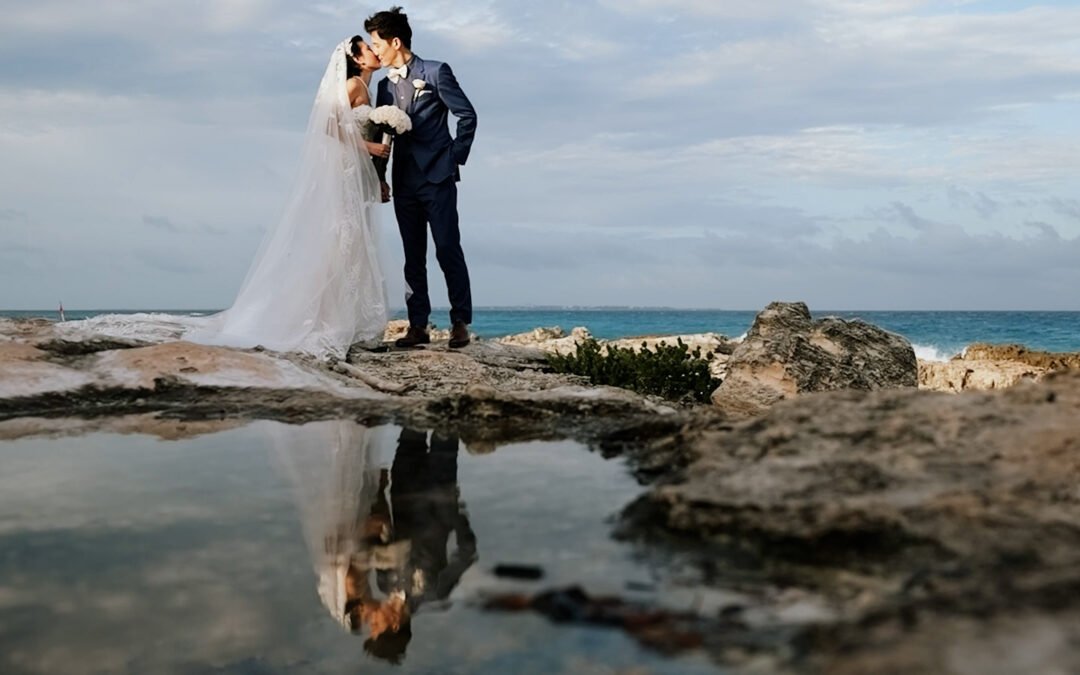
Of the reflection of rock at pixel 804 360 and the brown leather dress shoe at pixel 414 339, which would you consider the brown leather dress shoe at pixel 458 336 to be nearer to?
the brown leather dress shoe at pixel 414 339

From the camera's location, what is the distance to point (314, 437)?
3.79 metres

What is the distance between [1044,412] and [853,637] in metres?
1.33

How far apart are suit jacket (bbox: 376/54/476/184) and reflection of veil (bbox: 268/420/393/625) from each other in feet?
19.7

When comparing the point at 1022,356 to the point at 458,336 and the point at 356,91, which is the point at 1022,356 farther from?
the point at 356,91

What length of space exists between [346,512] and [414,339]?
7.57 metres

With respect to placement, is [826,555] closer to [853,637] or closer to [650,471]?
[853,637]

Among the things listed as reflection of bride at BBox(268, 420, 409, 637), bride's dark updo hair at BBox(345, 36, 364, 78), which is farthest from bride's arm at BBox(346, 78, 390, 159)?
reflection of bride at BBox(268, 420, 409, 637)

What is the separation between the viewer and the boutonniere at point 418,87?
31.3 ft

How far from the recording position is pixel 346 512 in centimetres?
264

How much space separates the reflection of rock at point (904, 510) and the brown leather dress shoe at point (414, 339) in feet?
24.2

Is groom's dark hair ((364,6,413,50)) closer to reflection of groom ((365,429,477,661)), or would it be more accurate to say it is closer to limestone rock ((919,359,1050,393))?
reflection of groom ((365,429,477,661))

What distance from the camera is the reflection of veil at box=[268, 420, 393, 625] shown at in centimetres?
223

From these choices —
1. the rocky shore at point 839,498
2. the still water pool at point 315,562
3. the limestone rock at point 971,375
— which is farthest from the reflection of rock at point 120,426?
the limestone rock at point 971,375

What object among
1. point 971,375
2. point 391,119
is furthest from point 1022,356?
point 391,119
